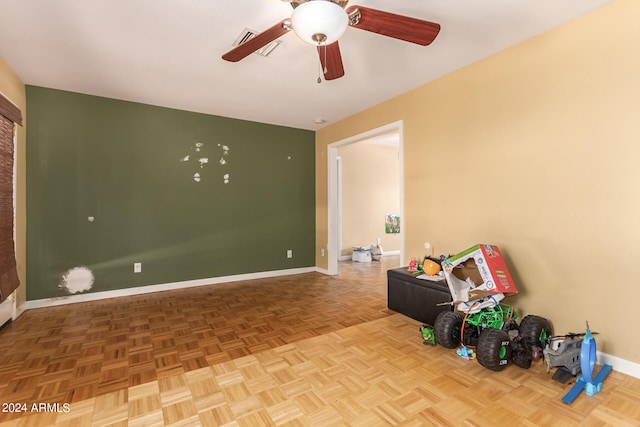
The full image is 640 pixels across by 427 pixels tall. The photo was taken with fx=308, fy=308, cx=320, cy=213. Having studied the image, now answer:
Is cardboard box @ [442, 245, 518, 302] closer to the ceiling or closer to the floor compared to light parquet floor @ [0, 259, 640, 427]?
closer to the ceiling

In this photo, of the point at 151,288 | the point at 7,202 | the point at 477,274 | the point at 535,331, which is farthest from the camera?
the point at 151,288

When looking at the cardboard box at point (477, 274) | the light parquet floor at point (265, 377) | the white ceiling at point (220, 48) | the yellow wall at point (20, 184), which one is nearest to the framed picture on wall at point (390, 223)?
the white ceiling at point (220, 48)

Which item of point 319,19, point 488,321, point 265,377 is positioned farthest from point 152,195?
point 488,321

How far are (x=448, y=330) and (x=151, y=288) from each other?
11.9ft

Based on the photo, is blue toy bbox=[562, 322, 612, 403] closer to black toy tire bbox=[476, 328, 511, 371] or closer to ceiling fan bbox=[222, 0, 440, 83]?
black toy tire bbox=[476, 328, 511, 371]

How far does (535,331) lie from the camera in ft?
7.20

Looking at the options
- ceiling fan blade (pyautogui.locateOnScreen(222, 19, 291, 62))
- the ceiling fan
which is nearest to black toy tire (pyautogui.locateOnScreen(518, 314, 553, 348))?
the ceiling fan

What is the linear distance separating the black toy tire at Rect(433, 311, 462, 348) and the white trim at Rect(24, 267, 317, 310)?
9.99 feet

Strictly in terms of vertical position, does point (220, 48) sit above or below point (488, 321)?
above

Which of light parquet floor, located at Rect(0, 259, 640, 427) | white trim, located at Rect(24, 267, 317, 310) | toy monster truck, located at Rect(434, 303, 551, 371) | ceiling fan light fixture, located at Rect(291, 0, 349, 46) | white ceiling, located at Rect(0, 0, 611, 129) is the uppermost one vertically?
white ceiling, located at Rect(0, 0, 611, 129)

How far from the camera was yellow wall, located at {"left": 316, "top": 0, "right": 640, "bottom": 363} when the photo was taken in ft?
6.64

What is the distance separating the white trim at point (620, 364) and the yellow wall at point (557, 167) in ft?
0.10

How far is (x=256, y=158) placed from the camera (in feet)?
15.8

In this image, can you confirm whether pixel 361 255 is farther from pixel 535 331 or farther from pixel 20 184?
pixel 20 184
